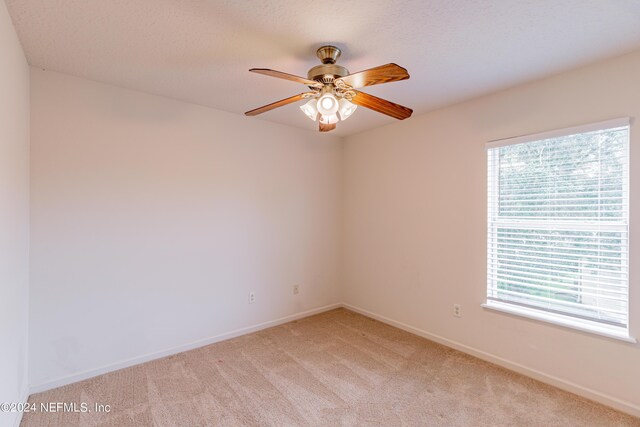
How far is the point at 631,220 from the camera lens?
6.71 feet

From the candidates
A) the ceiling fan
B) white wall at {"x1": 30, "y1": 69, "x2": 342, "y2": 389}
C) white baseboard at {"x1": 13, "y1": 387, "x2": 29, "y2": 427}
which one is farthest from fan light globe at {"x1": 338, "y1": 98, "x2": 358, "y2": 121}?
white baseboard at {"x1": 13, "y1": 387, "x2": 29, "y2": 427}

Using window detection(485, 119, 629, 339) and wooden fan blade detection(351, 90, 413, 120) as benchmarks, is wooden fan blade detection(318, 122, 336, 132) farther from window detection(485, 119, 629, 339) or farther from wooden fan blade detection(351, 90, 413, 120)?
window detection(485, 119, 629, 339)

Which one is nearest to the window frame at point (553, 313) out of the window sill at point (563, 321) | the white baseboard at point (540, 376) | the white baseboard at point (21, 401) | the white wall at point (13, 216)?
the window sill at point (563, 321)

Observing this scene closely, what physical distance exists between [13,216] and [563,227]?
148 inches

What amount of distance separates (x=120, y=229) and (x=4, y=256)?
1.02m

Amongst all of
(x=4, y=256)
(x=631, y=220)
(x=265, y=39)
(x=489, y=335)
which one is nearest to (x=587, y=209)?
(x=631, y=220)

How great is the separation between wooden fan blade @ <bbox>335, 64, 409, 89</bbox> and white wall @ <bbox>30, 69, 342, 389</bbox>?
6.08 ft

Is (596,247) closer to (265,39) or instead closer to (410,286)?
(410,286)

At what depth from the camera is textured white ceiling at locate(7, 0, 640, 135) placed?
1.61 metres

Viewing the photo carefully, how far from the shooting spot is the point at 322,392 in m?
2.30

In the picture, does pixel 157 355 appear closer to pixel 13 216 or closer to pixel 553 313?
pixel 13 216

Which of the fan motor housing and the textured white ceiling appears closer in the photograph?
the textured white ceiling

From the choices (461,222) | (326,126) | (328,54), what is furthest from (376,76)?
(461,222)

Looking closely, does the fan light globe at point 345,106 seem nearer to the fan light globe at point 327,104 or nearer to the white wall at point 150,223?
the fan light globe at point 327,104
